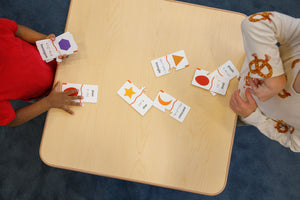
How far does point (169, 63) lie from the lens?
0.95 metres

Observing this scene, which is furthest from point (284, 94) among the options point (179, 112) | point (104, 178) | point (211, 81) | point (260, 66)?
point (104, 178)

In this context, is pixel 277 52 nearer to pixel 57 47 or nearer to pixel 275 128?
pixel 275 128

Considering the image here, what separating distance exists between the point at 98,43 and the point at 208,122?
617 millimetres

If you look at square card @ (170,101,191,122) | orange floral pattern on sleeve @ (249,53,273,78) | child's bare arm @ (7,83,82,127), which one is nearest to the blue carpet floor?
child's bare arm @ (7,83,82,127)

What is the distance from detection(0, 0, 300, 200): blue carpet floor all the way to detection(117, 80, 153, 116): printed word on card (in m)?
0.86

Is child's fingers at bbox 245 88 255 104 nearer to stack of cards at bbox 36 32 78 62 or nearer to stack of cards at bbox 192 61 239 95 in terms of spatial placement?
stack of cards at bbox 192 61 239 95

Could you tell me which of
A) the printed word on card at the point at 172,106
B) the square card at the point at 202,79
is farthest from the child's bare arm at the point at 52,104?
the square card at the point at 202,79

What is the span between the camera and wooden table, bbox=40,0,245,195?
2.92 ft

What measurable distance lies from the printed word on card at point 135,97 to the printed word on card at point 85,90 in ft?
0.36

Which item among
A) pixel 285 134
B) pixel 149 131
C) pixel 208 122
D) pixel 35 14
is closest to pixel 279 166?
pixel 285 134

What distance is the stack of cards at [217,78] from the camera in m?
0.94

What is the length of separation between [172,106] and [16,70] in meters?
0.71

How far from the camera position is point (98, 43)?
0.96 m

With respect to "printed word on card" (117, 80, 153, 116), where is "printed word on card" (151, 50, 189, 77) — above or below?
above
